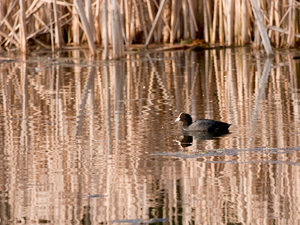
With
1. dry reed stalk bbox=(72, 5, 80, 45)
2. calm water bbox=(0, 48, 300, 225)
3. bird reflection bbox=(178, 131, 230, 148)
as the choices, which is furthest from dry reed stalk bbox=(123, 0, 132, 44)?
bird reflection bbox=(178, 131, 230, 148)

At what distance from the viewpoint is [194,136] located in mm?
7613

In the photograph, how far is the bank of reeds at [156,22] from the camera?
1468cm

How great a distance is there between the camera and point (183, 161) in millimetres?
6258

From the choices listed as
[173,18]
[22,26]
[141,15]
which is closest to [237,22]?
[173,18]

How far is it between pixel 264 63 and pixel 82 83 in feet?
10.9

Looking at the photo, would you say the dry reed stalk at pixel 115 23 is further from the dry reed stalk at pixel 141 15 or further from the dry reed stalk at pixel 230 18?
the dry reed stalk at pixel 141 15

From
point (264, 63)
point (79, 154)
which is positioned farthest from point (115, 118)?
point (264, 63)

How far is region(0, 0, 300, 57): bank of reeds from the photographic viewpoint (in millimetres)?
14680

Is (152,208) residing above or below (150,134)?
below

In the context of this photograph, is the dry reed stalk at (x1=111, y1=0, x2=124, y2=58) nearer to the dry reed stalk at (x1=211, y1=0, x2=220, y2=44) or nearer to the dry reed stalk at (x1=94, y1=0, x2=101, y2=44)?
the dry reed stalk at (x1=94, y1=0, x2=101, y2=44)

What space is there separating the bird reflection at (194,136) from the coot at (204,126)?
3cm

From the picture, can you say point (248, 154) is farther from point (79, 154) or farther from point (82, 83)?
point (82, 83)

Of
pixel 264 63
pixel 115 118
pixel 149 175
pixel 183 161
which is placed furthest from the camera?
pixel 264 63

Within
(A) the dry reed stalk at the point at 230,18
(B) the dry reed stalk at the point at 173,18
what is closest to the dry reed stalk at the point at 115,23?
(A) the dry reed stalk at the point at 230,18
